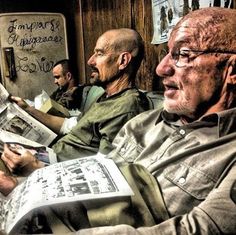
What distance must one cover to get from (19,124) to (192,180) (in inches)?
39.1

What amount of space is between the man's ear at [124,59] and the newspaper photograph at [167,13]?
246 mm

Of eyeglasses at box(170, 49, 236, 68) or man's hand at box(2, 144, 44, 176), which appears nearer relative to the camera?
eyeglasses at box(170, 49, 236, 68)

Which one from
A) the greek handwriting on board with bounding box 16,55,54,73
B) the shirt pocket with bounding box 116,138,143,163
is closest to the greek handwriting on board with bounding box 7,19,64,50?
the greek handwriting on board with bounding box 16,55,54,73

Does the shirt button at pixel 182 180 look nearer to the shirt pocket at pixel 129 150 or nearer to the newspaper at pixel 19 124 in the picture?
the shirt pocket at pixel 129 150

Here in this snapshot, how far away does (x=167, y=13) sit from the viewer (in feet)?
5.82

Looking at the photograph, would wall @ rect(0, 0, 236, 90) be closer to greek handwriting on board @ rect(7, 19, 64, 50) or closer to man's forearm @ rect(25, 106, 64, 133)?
greek handwriting on board @ rect(7, 19, 64, 50)

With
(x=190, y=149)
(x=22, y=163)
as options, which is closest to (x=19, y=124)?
(x=22, y=163)

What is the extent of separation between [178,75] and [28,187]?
19.3 inches

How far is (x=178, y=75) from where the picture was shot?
98 centimetres

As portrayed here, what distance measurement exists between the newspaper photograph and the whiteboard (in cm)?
161

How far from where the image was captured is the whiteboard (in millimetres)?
3193

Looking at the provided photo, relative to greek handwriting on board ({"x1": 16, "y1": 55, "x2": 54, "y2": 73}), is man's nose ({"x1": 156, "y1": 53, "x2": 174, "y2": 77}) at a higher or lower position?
higher

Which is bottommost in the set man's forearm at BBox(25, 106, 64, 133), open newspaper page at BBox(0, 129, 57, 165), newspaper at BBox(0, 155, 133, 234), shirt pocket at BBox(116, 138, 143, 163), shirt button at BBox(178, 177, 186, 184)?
man's forearm at BBox(25, 106, 64, 133)

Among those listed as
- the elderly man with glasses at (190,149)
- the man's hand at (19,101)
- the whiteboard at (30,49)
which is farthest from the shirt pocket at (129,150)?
the whiteboard at (30,49)
